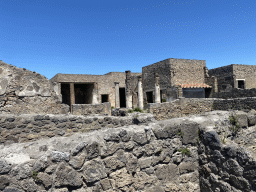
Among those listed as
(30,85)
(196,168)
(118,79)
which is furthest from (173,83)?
(196,168)

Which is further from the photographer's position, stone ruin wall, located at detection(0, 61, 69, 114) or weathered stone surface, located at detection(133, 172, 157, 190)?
stone ruin wall, located at detection(0, 61, 69, 114)

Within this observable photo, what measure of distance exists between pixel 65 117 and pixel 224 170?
3285 millimetres

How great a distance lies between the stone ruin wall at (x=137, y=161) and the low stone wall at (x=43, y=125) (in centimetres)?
116

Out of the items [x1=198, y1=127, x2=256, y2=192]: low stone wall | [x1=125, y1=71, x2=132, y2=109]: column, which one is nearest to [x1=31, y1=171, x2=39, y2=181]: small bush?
[x1=198, y1=127, x2=256, y2=192]: low stone wall

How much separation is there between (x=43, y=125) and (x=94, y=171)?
2.66m

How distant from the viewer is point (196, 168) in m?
2.56

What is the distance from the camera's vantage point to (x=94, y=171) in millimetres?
1929

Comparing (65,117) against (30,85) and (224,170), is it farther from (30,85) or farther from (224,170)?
(224,170)

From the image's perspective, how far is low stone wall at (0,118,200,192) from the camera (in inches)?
66.4

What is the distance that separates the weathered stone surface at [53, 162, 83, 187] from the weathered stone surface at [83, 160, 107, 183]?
0.24 ft

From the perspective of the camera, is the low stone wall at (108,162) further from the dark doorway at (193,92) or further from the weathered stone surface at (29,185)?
the dark doorway at (193,92)

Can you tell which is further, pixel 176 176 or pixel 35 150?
pixel 176 176

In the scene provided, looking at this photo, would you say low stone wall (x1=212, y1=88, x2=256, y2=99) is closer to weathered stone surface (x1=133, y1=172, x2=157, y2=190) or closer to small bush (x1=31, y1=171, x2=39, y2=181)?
weathered stone surface (x1=133, y1=172, x2=157, y2=190)

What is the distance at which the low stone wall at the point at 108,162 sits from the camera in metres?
1.69
